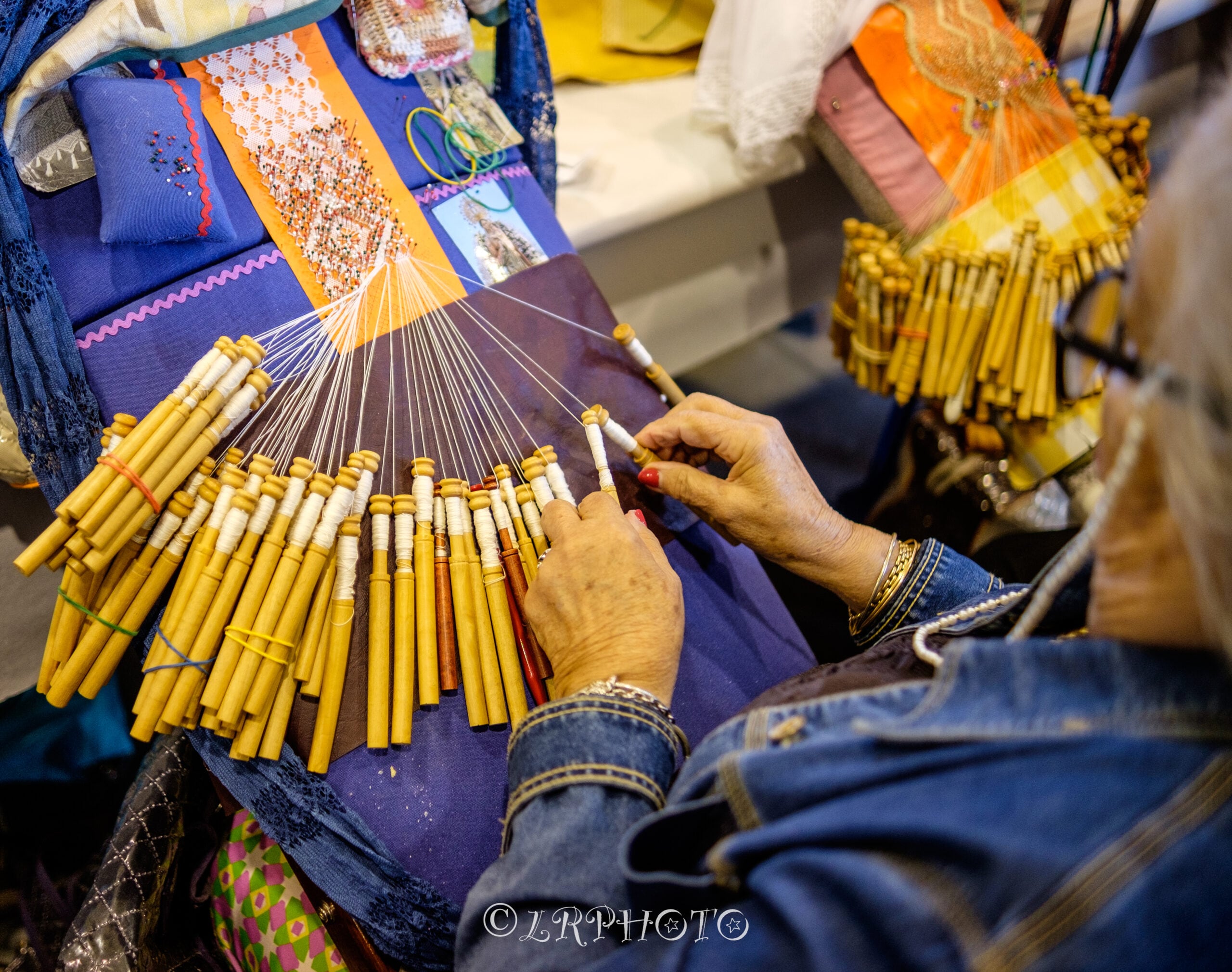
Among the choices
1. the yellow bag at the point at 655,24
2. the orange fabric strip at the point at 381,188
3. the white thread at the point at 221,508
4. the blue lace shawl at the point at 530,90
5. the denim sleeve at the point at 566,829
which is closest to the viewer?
the denim sleeve at the point at 566,829

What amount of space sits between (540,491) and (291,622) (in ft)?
1.25

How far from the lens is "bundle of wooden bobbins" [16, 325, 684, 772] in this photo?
3.07 ft

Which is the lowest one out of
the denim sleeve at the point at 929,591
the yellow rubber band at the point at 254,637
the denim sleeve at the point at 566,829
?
the denim sleeve at the point at 929,591

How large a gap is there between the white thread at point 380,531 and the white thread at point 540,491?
0.20m

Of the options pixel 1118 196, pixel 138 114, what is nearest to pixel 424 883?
pixel 138 114

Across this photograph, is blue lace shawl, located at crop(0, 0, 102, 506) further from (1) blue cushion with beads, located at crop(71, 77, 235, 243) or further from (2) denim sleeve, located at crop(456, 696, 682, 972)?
(2) denim sleeve, located at crop(456, 696, 682, 972)

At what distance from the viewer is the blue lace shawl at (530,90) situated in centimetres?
157

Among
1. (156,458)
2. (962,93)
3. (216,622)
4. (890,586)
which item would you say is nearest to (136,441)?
(156,458)

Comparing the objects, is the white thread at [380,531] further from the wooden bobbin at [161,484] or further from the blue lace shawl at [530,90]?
the blue lace shawl at [530,90]

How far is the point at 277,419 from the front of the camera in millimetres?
1121

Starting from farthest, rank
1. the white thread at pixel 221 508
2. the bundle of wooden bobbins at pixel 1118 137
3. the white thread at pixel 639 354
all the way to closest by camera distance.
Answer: the bundle of wooden bobbins at pixel 1118 137 → the white thread at pixel 639 354 → the white thread at pixel 221 508

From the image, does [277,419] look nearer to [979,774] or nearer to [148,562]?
[148,562]

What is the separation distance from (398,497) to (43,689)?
0.48m

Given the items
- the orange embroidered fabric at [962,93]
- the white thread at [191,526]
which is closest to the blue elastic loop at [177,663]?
the white thread at [191,526]
